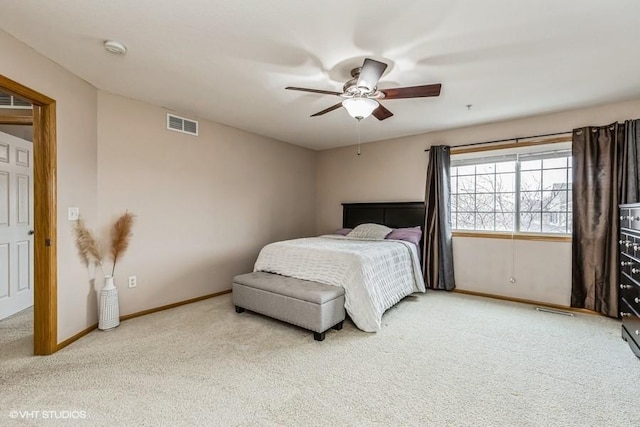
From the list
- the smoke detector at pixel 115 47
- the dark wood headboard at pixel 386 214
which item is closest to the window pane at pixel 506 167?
the dark wood headboard at pixel 386 214

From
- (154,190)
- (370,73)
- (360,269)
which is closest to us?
(370,73)

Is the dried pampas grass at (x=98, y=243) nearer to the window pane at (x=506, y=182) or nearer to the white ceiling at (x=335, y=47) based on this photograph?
the white ceiling at (x=335, y=47)

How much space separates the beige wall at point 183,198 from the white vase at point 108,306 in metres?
0.23

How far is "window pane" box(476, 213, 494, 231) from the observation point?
409 cm

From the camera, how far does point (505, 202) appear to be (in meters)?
3.98

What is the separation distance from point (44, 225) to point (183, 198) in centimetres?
139

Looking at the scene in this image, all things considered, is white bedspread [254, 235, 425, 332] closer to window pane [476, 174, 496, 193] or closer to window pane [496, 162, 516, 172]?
window pane [476, 174, 496, 193]

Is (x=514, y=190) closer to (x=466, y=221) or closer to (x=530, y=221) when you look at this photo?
(x=530, y=221)

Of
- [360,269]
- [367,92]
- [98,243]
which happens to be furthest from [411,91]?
[98,243]

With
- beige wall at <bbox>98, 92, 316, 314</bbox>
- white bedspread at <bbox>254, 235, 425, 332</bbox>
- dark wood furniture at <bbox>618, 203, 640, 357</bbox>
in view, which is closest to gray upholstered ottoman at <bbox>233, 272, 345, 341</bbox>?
white bedspread at <bbox>254, 235, 425, 332</bbox>

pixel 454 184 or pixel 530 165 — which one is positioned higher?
pixel 530 165

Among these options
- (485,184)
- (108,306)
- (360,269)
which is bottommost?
(108,306)

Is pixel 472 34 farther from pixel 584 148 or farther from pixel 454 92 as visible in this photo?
pixel 584 148

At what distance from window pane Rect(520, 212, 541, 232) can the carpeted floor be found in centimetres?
117
